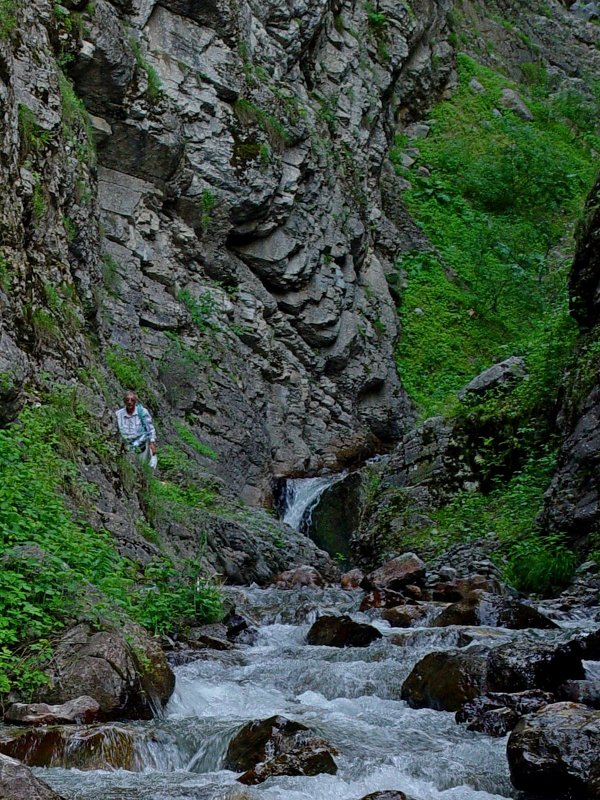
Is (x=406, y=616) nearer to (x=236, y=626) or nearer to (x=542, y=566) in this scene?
(x=236, y=626)

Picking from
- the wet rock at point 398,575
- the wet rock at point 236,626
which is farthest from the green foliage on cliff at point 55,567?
the wet rock at point 398,575

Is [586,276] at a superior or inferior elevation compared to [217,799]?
superior

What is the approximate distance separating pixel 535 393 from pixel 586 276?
214 cm

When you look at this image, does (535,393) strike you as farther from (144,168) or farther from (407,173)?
(407,173)

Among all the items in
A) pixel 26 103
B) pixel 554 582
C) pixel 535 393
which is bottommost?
pixel 554 582

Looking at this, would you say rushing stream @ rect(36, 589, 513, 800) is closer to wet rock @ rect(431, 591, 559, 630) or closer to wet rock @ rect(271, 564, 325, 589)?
wet rock @ rect(431, 591, 559, 630)

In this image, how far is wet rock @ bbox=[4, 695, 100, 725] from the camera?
548 centimetres

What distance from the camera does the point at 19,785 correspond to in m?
3.84

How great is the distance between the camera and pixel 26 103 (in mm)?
13039

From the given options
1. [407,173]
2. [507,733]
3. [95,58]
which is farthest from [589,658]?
[407,173]

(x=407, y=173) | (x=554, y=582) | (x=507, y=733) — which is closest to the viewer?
(x=507, y=733)

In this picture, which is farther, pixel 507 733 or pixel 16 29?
pixel 16 29

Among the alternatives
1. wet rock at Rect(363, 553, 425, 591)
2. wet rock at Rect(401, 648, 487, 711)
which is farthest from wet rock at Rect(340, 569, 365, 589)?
wet rock at Rect(401, 648, 487, 711)

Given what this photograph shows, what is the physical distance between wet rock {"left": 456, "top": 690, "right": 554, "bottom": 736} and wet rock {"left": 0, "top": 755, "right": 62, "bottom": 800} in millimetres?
3079
